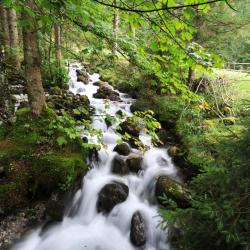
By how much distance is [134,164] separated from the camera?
24.1 ft

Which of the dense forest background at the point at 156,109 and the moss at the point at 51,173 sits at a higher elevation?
the dense forest background at the point at 156,109

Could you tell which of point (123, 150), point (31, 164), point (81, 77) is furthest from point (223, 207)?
point (81, 77)

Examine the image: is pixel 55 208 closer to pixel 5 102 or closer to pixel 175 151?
pixel 5 102

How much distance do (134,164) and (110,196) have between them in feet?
5.06

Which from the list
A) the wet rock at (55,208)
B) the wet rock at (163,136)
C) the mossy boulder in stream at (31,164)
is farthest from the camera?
the wet rock at (163,136)

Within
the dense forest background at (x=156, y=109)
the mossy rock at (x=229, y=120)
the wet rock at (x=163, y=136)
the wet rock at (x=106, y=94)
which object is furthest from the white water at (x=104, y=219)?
the wet rock at (x=106, y=94)

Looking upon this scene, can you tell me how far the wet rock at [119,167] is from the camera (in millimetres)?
7199

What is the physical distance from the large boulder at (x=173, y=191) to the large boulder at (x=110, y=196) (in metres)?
0.97

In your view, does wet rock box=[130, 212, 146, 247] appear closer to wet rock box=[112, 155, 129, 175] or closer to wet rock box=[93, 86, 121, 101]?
wet rock box=[112, 155, 129, 175]

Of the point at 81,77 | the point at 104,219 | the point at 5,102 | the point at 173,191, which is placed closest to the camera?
the point at 5,102

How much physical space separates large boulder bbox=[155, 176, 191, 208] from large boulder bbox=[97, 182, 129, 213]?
972 millimetres

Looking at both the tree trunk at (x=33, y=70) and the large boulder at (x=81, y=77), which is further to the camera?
the large boulder at (x=81, y=77)

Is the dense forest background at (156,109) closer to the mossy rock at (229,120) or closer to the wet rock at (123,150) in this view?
the mossy rock at (229,120)

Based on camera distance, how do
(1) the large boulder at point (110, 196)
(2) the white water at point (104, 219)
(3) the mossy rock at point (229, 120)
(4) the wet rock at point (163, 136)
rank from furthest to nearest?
(4) the wet rock at point (163, 136) < (3) the mossy rock at point (229, 120) < (1) the large boulder at point (110, 196) < (2) the white water at point (104, 219)
